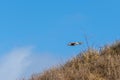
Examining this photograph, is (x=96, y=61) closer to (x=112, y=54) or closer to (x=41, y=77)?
(x=112, y=54)

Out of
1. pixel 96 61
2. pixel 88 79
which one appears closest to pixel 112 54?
pixel 96 61

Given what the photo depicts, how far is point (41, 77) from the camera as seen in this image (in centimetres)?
1664

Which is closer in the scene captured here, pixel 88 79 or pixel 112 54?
pixel 88 79

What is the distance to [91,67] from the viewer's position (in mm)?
16203

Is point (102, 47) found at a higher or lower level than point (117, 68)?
higher

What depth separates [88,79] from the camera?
15.3m

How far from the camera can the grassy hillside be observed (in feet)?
50.8

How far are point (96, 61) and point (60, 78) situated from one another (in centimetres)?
156

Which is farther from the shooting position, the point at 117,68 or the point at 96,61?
the point at 96,61

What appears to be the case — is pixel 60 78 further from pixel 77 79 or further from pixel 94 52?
pixel 94 52

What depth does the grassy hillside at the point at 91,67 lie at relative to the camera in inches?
610

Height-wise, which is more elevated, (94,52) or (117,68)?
(94,52)

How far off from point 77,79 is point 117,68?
1.24 metres

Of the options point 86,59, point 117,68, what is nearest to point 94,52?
point 86,59
